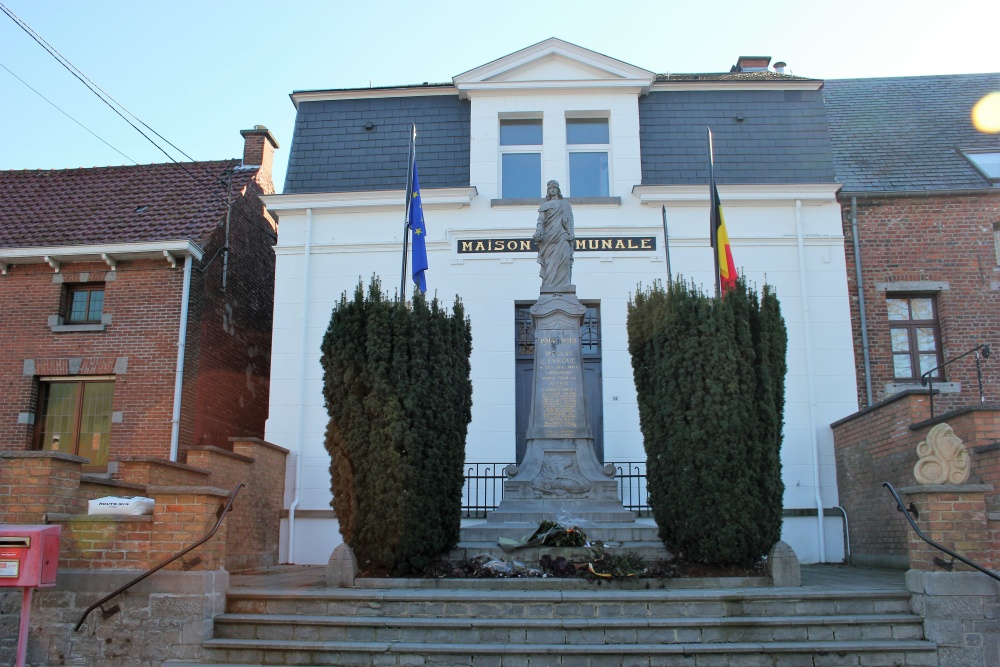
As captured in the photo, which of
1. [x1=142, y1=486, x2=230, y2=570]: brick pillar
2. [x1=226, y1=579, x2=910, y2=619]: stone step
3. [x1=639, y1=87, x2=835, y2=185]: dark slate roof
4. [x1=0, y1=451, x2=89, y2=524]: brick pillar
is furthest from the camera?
[x1=639, y1=87, x2=835, y2=185]: dark slate roof

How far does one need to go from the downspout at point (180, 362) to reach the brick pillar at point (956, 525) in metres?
10.5

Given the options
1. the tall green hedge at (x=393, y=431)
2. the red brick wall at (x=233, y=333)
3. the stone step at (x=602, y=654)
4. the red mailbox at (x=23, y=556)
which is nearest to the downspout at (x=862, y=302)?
the stone step at (x=602, y=654)

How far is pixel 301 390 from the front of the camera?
14484mm

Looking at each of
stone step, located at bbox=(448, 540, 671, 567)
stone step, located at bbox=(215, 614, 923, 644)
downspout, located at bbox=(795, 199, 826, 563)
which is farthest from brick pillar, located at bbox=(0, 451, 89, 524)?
downspout, located at bbox=(795, 199, 826, 563)

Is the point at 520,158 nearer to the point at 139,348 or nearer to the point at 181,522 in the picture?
the point at 139,348

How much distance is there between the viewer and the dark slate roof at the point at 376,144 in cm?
1557

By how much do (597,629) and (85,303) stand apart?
1118 centimetres

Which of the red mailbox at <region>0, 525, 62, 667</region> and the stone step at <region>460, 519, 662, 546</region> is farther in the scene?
the stone step at <region>460, 519, 662, 546</region>

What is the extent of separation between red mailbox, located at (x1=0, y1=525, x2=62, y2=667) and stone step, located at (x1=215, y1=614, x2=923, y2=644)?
5.85 ft

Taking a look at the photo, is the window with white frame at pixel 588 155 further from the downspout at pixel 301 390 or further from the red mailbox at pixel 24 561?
the red mailbox at pixel 24 561

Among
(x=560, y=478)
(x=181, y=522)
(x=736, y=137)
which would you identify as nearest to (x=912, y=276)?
(x=736, y=137)

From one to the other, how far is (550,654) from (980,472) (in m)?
5.35

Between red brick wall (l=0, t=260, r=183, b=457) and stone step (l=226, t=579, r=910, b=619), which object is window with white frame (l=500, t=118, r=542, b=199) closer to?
red brick wall (l=0, t=260, r=183, b=457)

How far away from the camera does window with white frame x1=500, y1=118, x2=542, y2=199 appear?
614 inches
